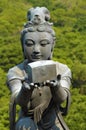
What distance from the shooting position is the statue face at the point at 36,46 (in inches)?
224

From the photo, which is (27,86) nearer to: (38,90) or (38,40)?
(38,90)

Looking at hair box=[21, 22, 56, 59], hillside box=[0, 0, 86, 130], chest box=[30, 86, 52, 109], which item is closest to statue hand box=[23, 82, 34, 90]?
chest box=[30, 86, 52, 109]

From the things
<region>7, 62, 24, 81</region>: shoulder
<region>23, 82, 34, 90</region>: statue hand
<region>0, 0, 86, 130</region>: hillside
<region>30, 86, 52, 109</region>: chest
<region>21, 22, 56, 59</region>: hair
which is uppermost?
<region>21, 22, 56, 59</region>: hair

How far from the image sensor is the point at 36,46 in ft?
18.6

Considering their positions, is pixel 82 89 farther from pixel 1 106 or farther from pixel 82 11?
pixel 82 11

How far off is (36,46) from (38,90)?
0.45 m

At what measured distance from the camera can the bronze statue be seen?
5.50 m

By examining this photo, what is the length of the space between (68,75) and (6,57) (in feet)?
124

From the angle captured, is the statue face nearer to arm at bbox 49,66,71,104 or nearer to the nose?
the nose

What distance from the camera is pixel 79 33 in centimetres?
5988

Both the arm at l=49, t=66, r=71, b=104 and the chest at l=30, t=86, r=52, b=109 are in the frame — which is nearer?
the arm at l=49, t=66, r=71, b=104

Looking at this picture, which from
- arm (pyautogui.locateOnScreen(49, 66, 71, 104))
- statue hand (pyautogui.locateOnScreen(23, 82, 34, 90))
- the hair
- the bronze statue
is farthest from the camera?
the hair

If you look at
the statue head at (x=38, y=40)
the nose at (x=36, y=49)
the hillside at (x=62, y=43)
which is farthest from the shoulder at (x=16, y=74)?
the hillside at (x=62, y=43)

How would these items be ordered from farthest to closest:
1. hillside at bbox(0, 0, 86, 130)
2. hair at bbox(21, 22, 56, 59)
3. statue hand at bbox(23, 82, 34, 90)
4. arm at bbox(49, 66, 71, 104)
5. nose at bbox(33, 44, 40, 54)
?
1. hillside at bbox(0, 0, 86, 130)
2. hair at bbox(21, 22, 56, 59)
3. nose at bbox(33, 44, 40, 54)
4. arm at bbox(49, 66, 71, 104)
5. statue hand at bbox(23, 82, 34, 90)
